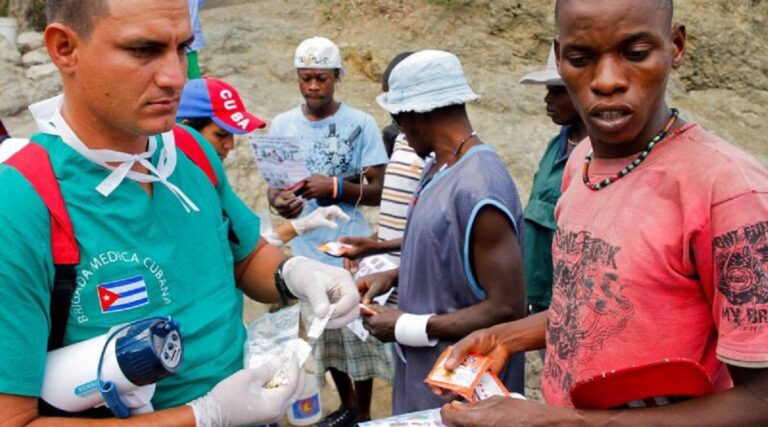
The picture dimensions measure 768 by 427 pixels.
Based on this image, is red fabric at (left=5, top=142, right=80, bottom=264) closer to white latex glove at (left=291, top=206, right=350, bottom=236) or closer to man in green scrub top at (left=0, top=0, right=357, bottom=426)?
man in green scrub top at (left=0, top=0, right=357, bottom=426)

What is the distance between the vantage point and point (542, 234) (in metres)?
3.23

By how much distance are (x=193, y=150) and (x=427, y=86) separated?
3.33ft

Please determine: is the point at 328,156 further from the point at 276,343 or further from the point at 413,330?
the point at 276,343

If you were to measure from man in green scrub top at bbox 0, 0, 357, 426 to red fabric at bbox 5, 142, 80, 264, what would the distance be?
0.02m

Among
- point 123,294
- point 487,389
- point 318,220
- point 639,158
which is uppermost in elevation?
point 639,158

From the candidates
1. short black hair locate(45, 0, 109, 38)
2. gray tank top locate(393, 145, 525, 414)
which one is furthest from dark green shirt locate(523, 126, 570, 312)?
short black hair locate(45, 0, 109, 38)

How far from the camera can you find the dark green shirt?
320cm

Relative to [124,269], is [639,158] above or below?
above

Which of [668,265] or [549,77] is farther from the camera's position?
[549,77]

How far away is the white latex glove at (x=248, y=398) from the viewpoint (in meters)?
1.54

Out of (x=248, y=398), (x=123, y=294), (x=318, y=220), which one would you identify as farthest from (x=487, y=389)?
(x=318, y=220)

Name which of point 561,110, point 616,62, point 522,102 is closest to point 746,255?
point 616,62

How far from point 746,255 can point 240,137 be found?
6.34 metres

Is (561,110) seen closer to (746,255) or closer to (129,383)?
(746,255)
